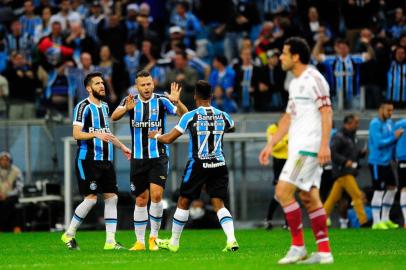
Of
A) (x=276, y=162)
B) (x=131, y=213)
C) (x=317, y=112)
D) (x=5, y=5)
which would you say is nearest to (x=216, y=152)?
(x=317, y=112)

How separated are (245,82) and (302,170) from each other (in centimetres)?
1443

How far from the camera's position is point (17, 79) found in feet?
89.4

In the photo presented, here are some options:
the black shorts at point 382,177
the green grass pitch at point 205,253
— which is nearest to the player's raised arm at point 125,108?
the green grass pitch at point 205,253

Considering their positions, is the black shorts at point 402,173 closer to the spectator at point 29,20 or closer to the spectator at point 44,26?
the spectator at point 44,26

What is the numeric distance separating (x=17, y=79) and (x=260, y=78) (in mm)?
5730

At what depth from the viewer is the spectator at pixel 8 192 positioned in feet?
83.0

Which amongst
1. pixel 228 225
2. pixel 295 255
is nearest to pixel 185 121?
pixel 228 225

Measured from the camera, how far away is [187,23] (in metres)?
29.3

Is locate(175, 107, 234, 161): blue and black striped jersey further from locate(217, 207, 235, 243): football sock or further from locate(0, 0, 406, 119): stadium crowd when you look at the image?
locate(0, 0, 406, 119): stadium crowd

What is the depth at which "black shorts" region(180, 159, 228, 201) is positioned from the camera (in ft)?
49.0

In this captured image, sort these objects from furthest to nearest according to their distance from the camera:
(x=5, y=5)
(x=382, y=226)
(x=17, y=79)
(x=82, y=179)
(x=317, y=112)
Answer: (x=5, y=5) < (x=17, y=79) < (x=382, y=226) < (x=82, y=179) < (x=317, y=112)

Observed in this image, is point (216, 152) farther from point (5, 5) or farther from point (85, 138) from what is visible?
point (5, 5)

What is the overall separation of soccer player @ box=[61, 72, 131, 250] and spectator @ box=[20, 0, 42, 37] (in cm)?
1358

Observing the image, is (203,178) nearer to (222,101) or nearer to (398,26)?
(222,101)
